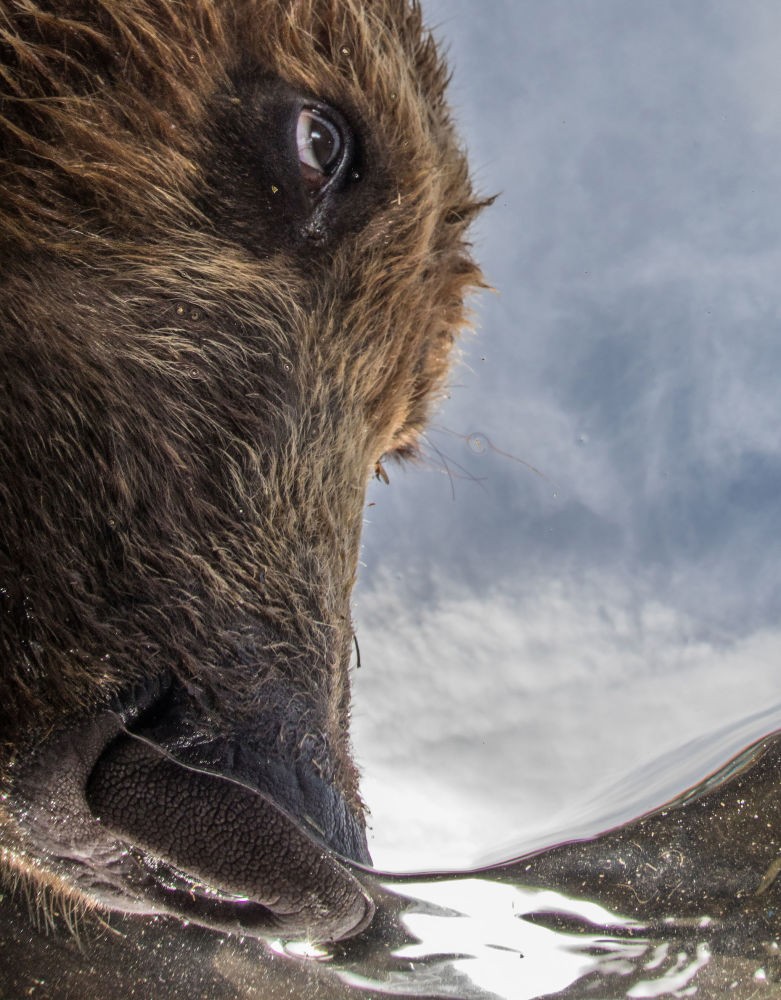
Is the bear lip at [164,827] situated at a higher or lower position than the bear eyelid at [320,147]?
lower

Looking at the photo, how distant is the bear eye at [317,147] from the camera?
5.48 feet

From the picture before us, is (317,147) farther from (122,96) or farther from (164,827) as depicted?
(164,827)

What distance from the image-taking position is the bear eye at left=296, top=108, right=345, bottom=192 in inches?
65.7

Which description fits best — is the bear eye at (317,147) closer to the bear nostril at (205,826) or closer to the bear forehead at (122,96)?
the bear forehead at (122,96)

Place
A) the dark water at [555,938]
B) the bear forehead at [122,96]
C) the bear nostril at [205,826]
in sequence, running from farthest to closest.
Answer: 1. the dark water at [555,938]
2. the bear forehead at [122,96]
3. the bear nostril at [205,826]

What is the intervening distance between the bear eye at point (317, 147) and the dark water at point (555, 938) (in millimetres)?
1329

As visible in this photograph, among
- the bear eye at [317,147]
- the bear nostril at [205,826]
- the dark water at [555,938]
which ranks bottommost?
the dark water at [555,938]

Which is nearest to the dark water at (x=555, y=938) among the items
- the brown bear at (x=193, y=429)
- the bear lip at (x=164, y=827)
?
the brown bear at (x=193, y=429)

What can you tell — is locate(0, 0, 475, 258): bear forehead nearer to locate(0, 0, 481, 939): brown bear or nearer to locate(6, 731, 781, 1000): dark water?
locate(0, 0, 481, 939): brown bear

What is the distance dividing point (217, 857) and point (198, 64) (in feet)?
4.33

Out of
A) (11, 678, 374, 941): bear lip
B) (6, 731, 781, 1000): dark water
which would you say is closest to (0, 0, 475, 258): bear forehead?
(11, 678, 374, 941): bear lip

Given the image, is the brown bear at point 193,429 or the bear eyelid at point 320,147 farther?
the bear eyelid at point 320,147

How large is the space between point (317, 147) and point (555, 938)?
1.61m

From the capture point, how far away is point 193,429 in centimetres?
141
